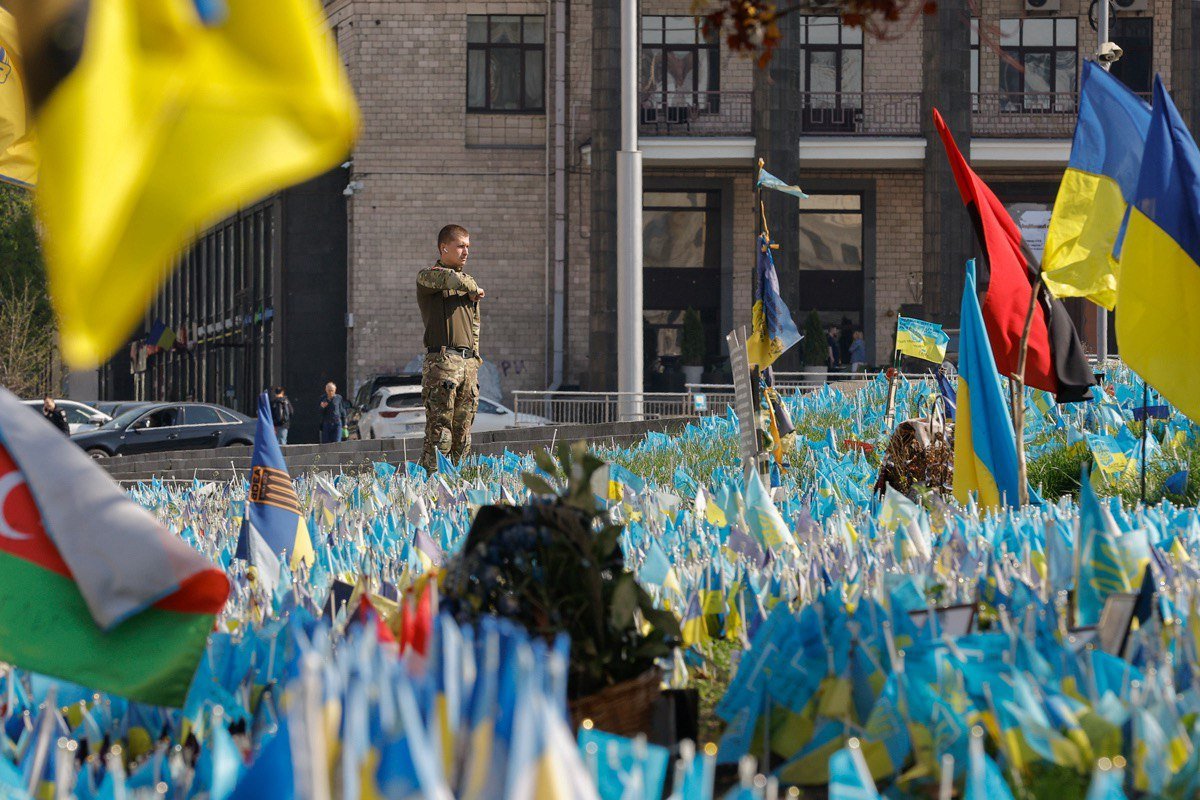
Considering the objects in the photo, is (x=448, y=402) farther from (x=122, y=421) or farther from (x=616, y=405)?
(x=122, y=421)

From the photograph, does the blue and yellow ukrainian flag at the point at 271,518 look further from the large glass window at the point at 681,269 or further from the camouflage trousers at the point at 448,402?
the large glass window at the point at 681,269

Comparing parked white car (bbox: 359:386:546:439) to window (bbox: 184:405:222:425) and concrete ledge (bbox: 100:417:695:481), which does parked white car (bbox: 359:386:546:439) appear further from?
concrete ledge (bbox: 100:417:695:481)

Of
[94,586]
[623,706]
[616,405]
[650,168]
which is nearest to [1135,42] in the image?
[650,168]

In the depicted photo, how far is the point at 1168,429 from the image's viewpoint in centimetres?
948

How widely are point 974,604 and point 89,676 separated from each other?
146cm

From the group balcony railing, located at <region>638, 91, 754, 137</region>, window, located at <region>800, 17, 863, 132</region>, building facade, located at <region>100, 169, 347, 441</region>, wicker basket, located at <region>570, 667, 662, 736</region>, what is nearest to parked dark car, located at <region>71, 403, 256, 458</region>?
building facade, located at <region>100, 169, 347, 441</region>

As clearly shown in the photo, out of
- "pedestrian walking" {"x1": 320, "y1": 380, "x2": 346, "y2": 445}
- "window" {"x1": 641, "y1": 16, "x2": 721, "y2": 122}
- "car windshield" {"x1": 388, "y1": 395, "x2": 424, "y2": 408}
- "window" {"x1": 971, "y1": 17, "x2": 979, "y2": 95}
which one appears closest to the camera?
"car windshield" {"x1": 388, "y1": 395, "x2": 424, "y2": 408}

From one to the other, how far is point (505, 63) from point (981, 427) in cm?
2895

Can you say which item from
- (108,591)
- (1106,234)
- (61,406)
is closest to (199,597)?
(108,591)

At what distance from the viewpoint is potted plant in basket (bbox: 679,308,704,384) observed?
30688 mm

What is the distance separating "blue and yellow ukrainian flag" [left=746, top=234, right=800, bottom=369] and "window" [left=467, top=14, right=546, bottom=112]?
80.9 ft

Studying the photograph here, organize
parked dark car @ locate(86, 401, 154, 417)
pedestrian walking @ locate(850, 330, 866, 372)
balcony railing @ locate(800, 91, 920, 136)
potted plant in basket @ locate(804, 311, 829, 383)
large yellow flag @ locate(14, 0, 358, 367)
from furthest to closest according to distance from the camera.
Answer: balcony railing @ locate(800, 91, 920, 136) → pedestrian walking @ locate(850, 330, 866, 372) → potted plant in basket @ locate(804, 311, 829, 383) → parked dark car @ locate(86, 401, 154, 417) → large yellow flag @ locate(14, 0, 358, 367)

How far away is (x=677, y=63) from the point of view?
105ft

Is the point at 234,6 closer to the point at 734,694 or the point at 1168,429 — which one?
the point at 734,694
